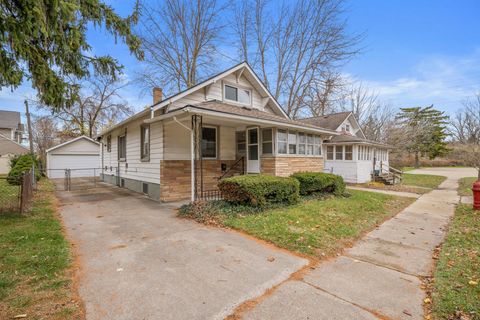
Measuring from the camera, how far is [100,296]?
2.83 metres

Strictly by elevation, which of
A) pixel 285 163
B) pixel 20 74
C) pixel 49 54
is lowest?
pixel 285 163

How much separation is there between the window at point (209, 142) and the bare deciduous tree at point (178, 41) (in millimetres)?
11045

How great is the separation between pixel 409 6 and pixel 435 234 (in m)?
11.2

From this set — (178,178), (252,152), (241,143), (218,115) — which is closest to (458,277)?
(218,115)

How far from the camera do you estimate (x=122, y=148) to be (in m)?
13.0

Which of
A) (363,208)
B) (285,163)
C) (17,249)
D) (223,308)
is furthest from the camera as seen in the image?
(285,163)

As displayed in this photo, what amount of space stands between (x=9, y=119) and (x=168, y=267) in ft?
131

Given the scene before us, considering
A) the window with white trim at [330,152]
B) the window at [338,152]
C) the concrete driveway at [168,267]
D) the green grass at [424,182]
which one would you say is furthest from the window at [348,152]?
the concrete driveway at [168,267]

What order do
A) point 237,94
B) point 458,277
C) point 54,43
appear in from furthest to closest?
point 237,94 < point 54,43 < point 458,277

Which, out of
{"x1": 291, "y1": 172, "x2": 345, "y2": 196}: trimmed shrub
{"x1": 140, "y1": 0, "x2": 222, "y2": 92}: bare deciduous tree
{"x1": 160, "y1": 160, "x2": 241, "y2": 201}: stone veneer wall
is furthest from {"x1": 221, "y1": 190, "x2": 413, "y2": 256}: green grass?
{"x1": 140, "y1": 0, "x2": 222, "y2": 92}: bare deciduous tree

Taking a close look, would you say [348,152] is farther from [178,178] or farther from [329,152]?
[178,178]

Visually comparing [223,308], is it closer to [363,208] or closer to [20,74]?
[20,74]

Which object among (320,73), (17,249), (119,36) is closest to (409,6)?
(320,73)

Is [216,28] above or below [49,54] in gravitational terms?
above
